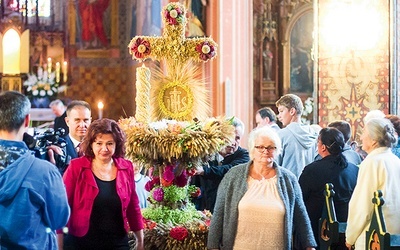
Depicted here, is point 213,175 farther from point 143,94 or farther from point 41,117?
point 41,117

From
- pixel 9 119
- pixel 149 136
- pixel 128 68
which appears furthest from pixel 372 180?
pixel 128 68

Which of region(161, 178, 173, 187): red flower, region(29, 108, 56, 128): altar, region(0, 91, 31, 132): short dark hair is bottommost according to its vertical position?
region(161, 178, 173, 187): red flower

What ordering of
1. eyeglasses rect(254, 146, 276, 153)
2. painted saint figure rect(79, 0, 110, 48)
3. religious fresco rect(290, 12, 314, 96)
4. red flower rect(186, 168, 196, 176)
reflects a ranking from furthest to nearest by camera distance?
painted saint figure rect(79, 0, 110, 48), religious fresco rect(290, 12, 314, 96), red flower rect(186, 168, 196, 176), eyeglasses rect(254, 146, 276, 153)

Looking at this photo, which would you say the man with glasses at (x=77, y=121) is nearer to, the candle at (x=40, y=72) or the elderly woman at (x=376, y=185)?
the elderly woman at (x=376, y=185)

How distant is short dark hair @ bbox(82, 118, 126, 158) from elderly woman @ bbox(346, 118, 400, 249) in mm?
1817

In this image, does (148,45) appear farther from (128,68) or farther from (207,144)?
(128,68)

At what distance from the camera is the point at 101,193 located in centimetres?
611

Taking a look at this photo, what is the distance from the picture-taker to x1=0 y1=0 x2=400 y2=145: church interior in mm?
13742

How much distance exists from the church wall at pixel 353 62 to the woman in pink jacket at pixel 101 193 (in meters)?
7.97

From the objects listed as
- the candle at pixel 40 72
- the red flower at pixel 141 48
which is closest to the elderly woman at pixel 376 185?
the red flower at pixel 141 48

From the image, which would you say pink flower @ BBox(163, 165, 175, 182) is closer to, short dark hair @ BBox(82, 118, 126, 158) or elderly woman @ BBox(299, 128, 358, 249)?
short dark hair @ BBox(82, 118, 126, 158)

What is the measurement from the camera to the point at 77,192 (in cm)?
607

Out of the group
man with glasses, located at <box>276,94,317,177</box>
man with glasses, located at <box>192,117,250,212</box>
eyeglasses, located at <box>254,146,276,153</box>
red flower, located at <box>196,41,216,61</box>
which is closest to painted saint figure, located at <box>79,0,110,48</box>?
man with glasses, located at <box>276,94,317,177</box>

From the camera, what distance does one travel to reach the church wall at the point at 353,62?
44.6 feet
